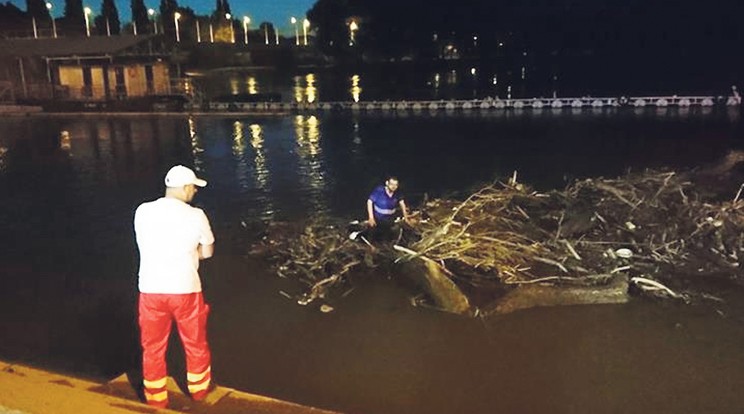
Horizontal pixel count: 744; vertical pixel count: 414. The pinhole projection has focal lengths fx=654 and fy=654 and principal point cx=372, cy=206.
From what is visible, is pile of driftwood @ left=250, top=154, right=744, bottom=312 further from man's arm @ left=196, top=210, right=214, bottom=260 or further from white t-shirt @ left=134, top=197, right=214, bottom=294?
white t-shirt @ left=134, top=197, right=214, bottom=294

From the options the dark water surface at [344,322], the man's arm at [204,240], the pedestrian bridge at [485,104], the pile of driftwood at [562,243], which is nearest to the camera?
the man's arm at [204,240]

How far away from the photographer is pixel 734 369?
7672 millimetres

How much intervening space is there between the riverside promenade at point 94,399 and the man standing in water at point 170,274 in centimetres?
28

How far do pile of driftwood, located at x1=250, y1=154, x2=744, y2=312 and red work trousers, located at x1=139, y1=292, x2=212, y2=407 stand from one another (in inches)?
196

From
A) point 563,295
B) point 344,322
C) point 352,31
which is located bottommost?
point 344,322

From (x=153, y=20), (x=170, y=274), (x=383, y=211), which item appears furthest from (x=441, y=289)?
(x=153, y=20)

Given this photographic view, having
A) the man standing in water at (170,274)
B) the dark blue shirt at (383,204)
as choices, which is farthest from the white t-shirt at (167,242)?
the dark blue shirt at (383,204)

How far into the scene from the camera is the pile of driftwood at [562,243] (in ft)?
33.6

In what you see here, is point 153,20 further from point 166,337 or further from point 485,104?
point 166,337

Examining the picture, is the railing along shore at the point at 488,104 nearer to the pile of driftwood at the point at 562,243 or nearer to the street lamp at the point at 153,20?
the pile of driftwood at the point at 562,243

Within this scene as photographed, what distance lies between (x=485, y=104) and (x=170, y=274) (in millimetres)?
35027

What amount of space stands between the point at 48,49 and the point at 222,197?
32081 mm

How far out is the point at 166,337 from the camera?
518cm

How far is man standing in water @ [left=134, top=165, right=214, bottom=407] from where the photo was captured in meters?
5.01
